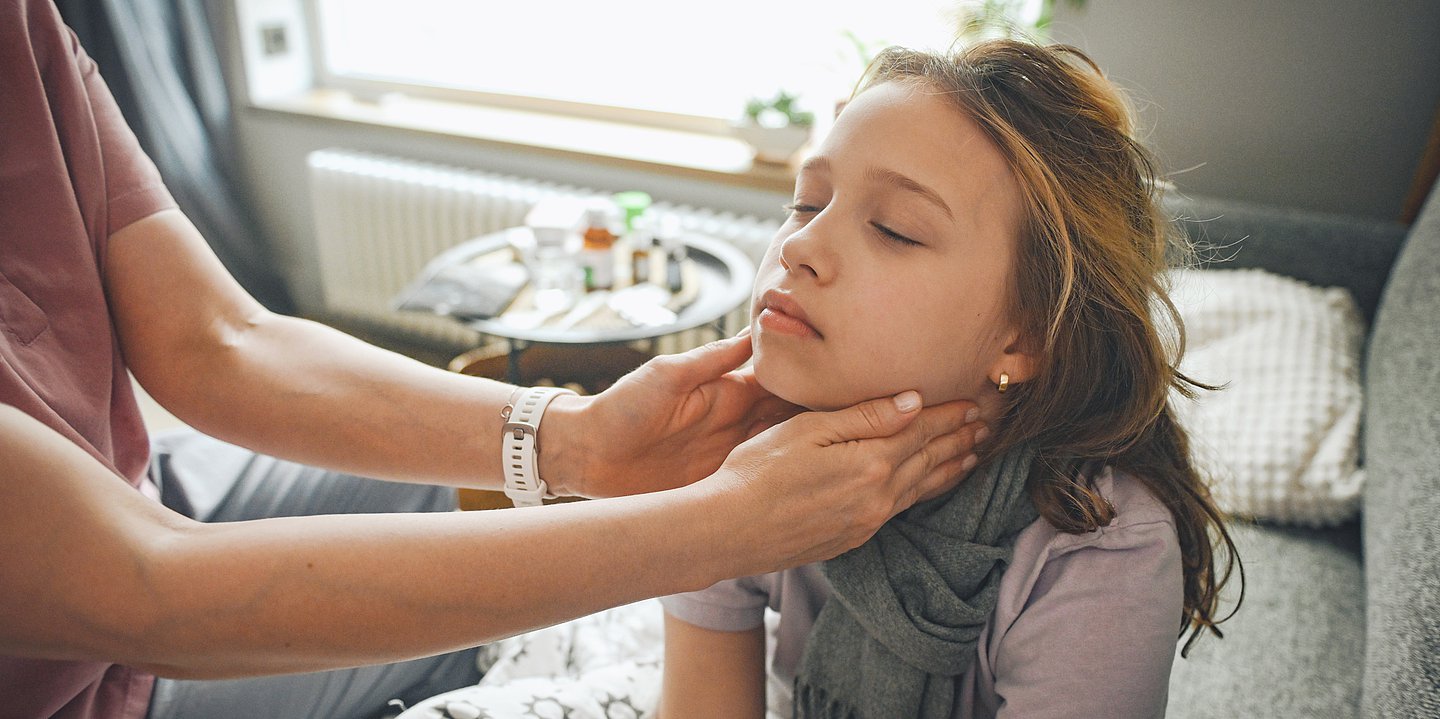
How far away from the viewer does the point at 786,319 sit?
0.89m

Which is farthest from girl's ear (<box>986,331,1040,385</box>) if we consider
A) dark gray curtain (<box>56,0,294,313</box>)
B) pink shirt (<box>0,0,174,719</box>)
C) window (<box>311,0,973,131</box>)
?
dark gray curtain (<box>56,0,294,313</box>)

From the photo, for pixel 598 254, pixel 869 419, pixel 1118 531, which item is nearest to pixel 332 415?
pixel 869 419

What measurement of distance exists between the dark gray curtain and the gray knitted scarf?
3.02 meters

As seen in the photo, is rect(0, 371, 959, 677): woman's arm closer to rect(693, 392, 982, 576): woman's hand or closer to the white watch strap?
rect(693, 392, 982, 576): woman's hand

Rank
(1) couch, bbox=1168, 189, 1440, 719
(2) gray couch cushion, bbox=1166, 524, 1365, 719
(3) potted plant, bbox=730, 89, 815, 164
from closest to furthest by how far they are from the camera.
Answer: (1) couch, bbox=1168, 189, 1440, 719, (2) gray couch cushion, bbox=1166, 524, 1365, 719, (3) potted plant, bbox=730, 89, 815, 164

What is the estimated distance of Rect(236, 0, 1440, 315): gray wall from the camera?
2.16 m

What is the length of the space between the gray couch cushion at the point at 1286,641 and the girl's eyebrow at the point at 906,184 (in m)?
0.91

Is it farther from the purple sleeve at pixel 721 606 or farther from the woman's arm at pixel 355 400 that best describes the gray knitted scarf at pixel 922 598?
the woman's arm at pixel 355 400

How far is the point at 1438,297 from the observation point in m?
1.42

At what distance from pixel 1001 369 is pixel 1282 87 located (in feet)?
6.31

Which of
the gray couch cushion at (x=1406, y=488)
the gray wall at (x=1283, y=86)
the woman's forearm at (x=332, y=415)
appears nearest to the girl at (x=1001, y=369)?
the gray couch cushion at (x=1406, y=488)

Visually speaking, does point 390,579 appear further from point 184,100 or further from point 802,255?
point 184,100

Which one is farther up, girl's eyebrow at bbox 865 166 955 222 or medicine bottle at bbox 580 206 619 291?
girl's eyebrow at bbox 865 166 955 222

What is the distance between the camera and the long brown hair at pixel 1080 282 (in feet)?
2.86
